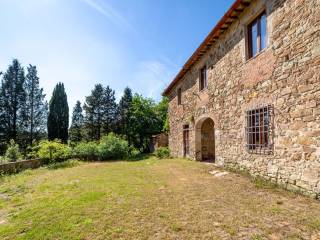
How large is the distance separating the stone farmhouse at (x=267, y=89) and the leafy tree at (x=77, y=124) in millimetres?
27069

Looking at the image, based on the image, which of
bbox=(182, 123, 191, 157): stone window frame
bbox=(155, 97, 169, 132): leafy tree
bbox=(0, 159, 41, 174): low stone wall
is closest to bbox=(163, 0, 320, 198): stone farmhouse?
bbox=(182, 123, 191, 157): stone window frame

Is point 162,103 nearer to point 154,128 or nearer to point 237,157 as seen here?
point 154,128

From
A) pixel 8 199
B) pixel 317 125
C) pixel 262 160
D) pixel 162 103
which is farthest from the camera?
pixel 162 103

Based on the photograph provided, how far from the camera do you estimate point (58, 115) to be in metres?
25.9

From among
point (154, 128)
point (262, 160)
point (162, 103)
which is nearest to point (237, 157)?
point (262, 160)

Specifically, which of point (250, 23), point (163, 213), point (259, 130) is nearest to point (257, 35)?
point (250, 23)

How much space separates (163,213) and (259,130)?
3.89m

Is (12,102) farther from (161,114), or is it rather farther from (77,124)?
(161,114)

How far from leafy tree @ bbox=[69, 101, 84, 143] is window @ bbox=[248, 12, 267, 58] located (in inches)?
1197

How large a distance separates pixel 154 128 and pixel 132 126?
2.52 meters

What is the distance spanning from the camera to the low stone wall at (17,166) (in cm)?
924

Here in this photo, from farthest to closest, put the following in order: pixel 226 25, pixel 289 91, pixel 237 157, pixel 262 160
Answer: pixel 226 25, pixel 237 157, pixel 262 160, pixel 289 91

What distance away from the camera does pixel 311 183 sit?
Answer: 13.1 feet

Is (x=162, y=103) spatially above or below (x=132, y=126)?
above
